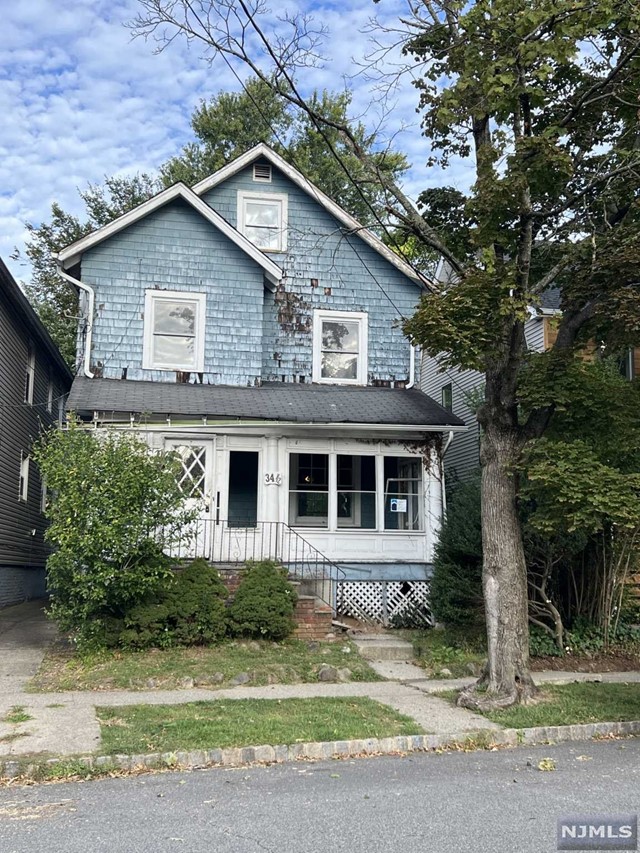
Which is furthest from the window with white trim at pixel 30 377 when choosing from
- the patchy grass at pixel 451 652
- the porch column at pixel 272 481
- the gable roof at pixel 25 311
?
the patchy grass at pixel 451 652

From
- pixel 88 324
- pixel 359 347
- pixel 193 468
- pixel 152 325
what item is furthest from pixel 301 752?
pixel 359 347

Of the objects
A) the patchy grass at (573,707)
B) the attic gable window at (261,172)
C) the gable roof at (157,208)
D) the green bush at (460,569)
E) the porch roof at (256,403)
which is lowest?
the patchy grass at (573,707)

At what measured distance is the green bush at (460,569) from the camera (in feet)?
39.8

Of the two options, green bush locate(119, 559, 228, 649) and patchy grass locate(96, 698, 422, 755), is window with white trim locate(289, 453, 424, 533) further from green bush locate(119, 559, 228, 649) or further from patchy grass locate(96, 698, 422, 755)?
patchy grass locate(96, 698, 422, 755)

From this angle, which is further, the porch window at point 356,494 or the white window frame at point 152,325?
the porch window at point 356,494

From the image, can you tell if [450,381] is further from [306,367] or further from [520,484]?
[520,484]

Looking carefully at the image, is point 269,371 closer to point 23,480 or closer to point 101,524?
point 101,524

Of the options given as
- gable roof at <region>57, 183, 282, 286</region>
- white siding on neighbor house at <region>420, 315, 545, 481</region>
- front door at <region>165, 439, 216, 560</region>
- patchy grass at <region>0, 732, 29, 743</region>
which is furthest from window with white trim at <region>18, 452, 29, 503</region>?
patchy grass at <region>0, 732, 29, 743</region>

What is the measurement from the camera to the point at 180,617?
11414mm

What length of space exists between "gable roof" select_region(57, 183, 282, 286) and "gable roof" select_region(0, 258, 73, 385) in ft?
3.76

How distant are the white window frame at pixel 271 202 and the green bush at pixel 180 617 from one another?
8376 mm

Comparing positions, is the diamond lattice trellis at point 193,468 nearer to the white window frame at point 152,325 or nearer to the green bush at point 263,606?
the white window frame at point 152,325

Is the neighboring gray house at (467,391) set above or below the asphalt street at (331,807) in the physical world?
above

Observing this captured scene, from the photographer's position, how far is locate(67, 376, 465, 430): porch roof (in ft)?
45.0
